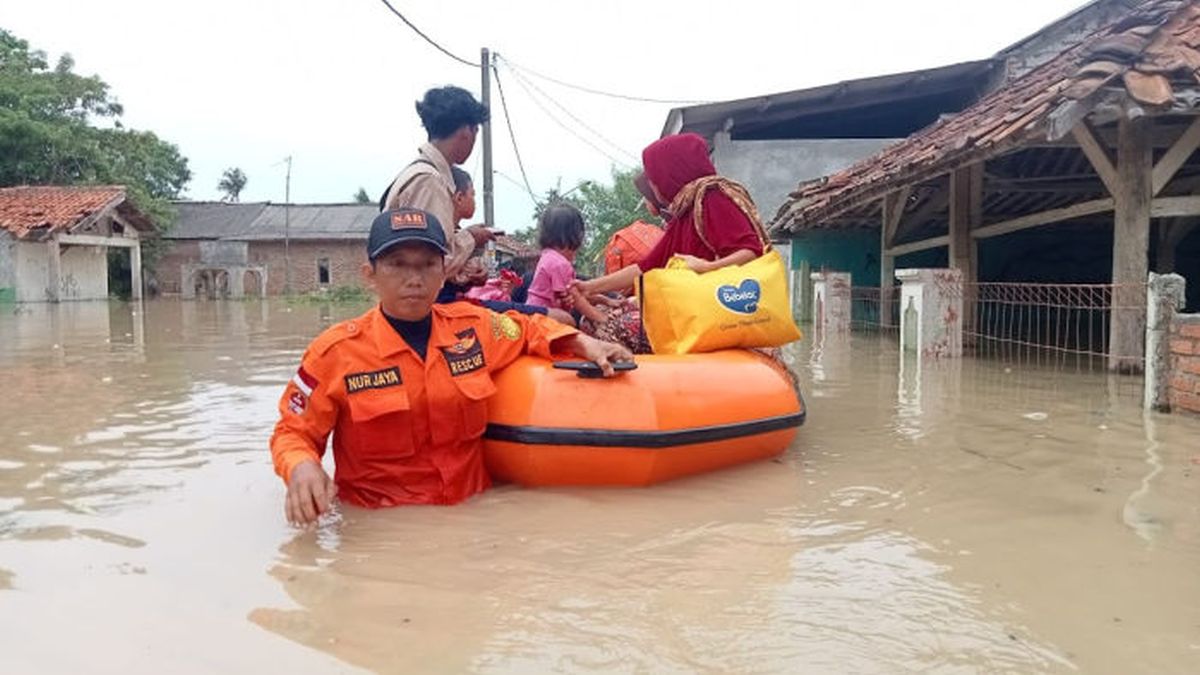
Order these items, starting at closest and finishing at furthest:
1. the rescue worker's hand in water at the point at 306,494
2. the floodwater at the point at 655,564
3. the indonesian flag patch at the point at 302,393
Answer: the floodwater at the point at 655,564 < the rescue worker's hand in water at the point at 306,494 < the indonesian flag patch at the point at 302,393

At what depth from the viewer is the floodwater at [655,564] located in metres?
2.05

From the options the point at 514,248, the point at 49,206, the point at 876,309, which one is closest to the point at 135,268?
the point at 49,206

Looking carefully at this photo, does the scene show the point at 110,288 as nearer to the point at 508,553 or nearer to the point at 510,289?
the point at 510,289

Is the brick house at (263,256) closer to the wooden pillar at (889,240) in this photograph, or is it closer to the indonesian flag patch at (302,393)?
the wooden pillar at (889,240)

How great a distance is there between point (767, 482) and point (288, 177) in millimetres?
37303

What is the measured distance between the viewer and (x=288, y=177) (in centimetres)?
3756

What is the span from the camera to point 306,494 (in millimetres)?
2764

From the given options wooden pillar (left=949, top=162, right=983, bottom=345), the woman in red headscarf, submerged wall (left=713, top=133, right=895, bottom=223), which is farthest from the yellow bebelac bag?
submerged wall (left=713, top=133, right=895, bottom=223)

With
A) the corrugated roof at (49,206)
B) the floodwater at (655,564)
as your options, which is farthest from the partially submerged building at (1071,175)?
the corrugated roof at (49,206)

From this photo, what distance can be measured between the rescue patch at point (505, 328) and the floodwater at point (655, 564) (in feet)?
2.14

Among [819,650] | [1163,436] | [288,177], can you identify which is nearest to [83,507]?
[819,650]

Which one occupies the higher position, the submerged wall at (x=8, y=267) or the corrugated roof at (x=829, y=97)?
the corrugated roof at (x=829, y=97)

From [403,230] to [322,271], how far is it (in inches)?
1442

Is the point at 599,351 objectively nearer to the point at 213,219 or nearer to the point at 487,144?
the point at 487,144
